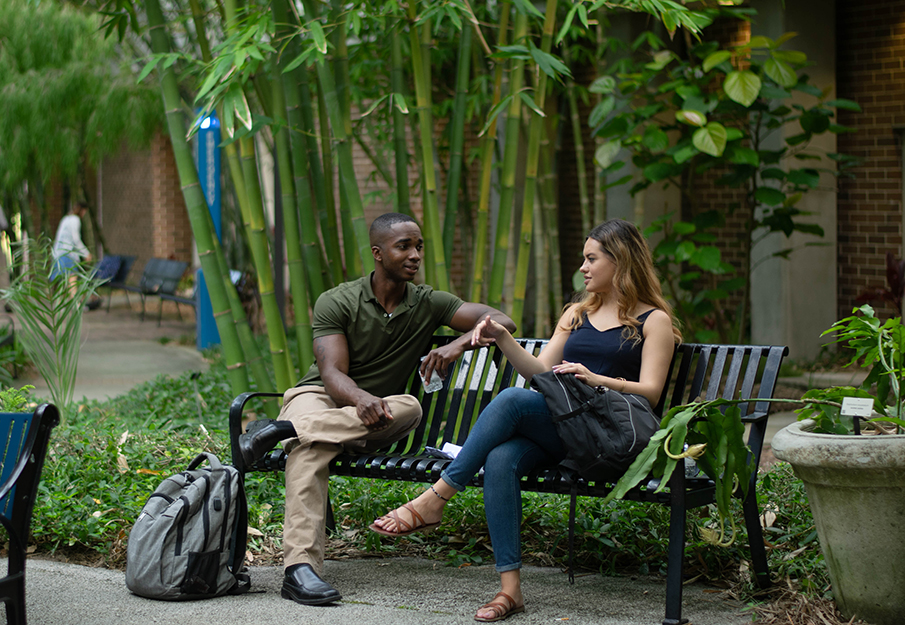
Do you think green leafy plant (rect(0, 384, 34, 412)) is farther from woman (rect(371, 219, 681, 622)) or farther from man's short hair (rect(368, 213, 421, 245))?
woman (rect(371, 219, 681, 622))

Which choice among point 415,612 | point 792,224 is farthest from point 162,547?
point 792,224

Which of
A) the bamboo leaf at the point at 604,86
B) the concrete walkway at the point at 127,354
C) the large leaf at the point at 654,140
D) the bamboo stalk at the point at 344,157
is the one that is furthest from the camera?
the concrete walkway at the point at 127,354

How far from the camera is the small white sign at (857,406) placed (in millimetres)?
2971

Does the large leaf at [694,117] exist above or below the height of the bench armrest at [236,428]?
above

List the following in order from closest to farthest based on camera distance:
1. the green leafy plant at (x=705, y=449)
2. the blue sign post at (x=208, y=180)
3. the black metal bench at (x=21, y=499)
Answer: the black metal bench at (x=21, y=499) → the green leafy plant at (x=705, y=449) → the blue sign post at (x=208, y=180)

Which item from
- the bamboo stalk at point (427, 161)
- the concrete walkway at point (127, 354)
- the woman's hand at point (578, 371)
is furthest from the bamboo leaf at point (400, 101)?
the concrete walkway at point (127, 354)

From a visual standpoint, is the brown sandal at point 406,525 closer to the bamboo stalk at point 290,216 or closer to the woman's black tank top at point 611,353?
the woman's black tank top at point 611,353

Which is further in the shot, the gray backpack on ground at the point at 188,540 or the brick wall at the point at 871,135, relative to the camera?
the brick wall at the point at 871,135

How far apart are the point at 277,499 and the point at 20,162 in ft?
40.5

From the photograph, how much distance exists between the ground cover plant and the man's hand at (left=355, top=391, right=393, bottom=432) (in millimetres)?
651

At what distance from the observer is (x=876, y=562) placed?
3.06 meters

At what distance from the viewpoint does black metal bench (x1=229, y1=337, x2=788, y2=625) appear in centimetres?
322

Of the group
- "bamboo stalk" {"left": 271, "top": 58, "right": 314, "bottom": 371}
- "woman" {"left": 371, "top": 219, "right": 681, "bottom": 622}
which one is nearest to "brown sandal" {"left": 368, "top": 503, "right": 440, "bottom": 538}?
"woman" {"left": 371, "top": 219, "right": 681, "bottom": 622}

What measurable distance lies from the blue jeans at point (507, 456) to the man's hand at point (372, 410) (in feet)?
1.23
